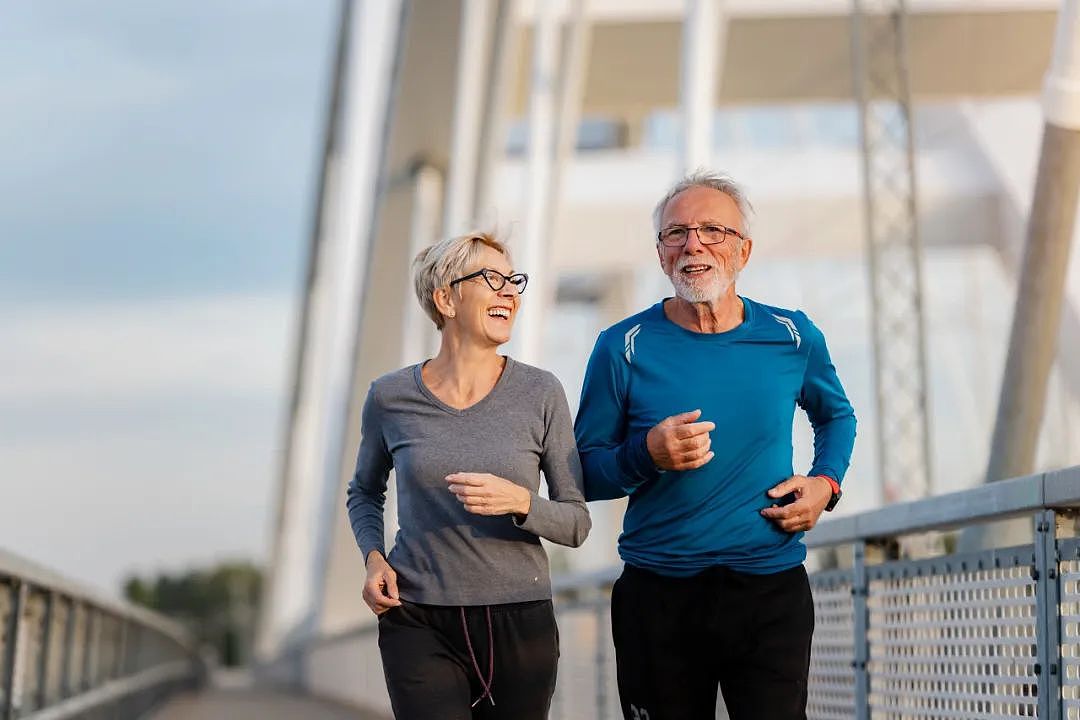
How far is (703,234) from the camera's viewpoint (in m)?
4.15

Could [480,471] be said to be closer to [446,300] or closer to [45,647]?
[446,300]

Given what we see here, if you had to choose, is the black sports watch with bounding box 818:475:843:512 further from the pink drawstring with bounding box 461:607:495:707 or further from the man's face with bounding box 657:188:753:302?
the pink drawstring with bounding box 461:607:495:707

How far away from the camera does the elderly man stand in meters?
4.06

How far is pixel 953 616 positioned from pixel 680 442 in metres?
1.72

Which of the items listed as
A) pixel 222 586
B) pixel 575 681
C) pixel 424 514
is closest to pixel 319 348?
pixel 575 681

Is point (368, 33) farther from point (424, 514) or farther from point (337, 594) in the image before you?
point (424, 514)

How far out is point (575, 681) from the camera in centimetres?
988

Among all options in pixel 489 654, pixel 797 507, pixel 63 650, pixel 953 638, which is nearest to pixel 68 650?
pixel 63 650

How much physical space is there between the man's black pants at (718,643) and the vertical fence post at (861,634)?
1890mm

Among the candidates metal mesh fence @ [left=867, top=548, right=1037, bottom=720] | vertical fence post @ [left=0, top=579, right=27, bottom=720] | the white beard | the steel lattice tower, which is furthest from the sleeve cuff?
the steel lattice tower

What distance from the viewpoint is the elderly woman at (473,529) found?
4207 mm

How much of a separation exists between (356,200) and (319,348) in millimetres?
17035

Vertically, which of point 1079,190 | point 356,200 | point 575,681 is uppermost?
point 356,200

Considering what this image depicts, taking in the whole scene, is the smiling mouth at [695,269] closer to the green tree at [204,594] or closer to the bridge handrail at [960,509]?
the bridge handrail at [960,509]
